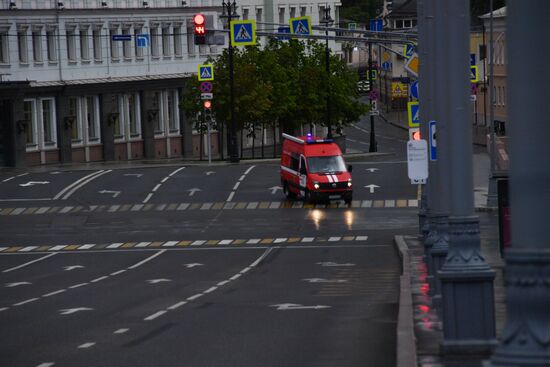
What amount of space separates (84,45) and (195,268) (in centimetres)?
5070

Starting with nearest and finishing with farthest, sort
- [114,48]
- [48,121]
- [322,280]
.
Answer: [322,280] → [48,121] → [114,48]

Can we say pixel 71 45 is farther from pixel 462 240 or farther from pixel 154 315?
pixel 462 240

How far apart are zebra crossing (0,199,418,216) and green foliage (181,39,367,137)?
25.5 m

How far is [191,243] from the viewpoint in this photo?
4341 centimetres

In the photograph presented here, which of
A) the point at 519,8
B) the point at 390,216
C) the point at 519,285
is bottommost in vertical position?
the point at 390,216

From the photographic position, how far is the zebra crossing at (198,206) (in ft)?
176

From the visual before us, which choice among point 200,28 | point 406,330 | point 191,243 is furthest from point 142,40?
point 406,330

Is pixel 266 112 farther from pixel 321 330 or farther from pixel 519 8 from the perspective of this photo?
pixel 519 8

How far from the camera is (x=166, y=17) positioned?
3659 inches

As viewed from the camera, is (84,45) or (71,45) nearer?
(71,45)

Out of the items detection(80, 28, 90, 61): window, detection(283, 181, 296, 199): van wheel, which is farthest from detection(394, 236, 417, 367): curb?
detection(80, 28, 90, 61): window

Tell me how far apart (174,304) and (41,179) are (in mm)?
38254

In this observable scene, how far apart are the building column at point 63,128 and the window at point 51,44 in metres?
2.27

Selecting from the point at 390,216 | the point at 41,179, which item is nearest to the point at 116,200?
the point at 41,179
